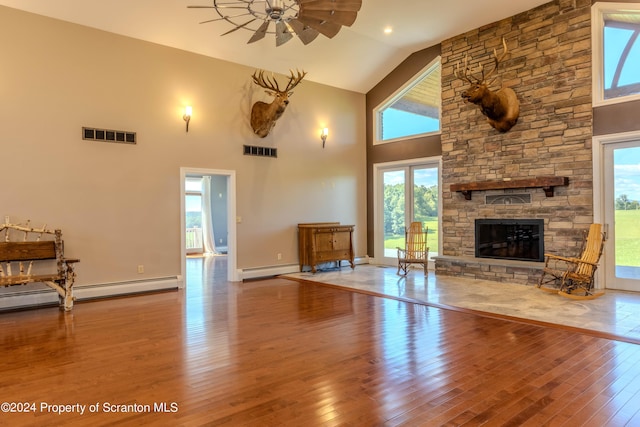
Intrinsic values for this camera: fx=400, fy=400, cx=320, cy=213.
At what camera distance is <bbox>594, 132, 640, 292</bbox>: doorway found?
5.78m

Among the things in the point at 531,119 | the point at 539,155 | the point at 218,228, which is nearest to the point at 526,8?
the point at 531,119

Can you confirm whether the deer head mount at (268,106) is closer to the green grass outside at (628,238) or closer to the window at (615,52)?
the window at (615,52)

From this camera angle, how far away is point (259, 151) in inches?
299

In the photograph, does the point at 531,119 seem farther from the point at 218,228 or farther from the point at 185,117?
the point at 218,228

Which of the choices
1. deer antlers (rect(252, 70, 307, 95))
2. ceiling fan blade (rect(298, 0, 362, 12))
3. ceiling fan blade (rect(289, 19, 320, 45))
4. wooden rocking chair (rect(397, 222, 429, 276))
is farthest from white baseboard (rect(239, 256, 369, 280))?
ceiling fan blade (rect(298, 0, 362, 12))

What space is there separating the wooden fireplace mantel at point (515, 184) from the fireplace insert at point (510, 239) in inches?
22.0

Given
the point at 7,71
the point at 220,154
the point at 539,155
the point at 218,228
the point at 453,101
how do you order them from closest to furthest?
the point at 7,71, the point at 539,155, the point at 220,154, the point at 453,101, the point at 218,228

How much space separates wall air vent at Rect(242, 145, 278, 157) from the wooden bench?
3.27 metres

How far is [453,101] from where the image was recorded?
25.0 ft

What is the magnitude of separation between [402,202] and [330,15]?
5.50 metres

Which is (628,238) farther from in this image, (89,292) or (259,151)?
(89,292)

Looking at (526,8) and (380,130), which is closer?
(526,8)

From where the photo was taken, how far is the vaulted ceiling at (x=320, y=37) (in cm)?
567

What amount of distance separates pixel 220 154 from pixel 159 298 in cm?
266
